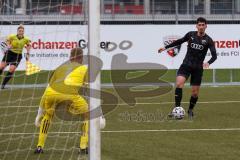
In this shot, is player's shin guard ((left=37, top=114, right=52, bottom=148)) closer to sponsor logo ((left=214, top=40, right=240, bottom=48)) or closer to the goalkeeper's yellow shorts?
the goalkeeper's yellow shorts

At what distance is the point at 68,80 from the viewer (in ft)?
31.9

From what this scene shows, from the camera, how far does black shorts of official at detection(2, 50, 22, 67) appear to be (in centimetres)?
1921

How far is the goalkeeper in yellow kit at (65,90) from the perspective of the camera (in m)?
9.55

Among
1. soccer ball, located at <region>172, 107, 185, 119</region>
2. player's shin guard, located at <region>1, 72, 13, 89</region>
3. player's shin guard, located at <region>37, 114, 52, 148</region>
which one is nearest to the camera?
player's shin guard, located at <region>37, 114, 52, 148</region>

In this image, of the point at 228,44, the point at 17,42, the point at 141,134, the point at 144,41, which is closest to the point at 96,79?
the point at 141,134

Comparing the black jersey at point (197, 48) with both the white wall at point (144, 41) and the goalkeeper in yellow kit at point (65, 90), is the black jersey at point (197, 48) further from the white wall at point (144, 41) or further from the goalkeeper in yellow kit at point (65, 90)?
the white wall at point (144, 41)

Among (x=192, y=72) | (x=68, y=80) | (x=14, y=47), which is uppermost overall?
(x=14, y=47)

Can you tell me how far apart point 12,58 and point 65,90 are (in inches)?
417

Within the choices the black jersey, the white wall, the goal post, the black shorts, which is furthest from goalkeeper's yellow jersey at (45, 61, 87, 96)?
the white wall

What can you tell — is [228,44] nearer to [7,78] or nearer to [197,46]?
[7,78]

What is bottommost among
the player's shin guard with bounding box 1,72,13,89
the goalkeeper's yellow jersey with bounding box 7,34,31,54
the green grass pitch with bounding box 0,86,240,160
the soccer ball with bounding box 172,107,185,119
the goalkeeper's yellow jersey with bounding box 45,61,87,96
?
the green grass pitch with bounding box 0,86,240,160

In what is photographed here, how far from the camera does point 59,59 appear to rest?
2111 cm

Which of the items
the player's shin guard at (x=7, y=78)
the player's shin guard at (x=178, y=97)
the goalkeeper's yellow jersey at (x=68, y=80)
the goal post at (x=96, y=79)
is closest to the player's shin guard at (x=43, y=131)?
the goalkeeper's yellow jersey at (x=68, y=80)

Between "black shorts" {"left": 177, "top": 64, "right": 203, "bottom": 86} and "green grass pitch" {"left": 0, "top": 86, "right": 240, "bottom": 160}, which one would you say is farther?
"black shorts" {"left": 177, "top": 64, "right": 203, "bottom": 86}
